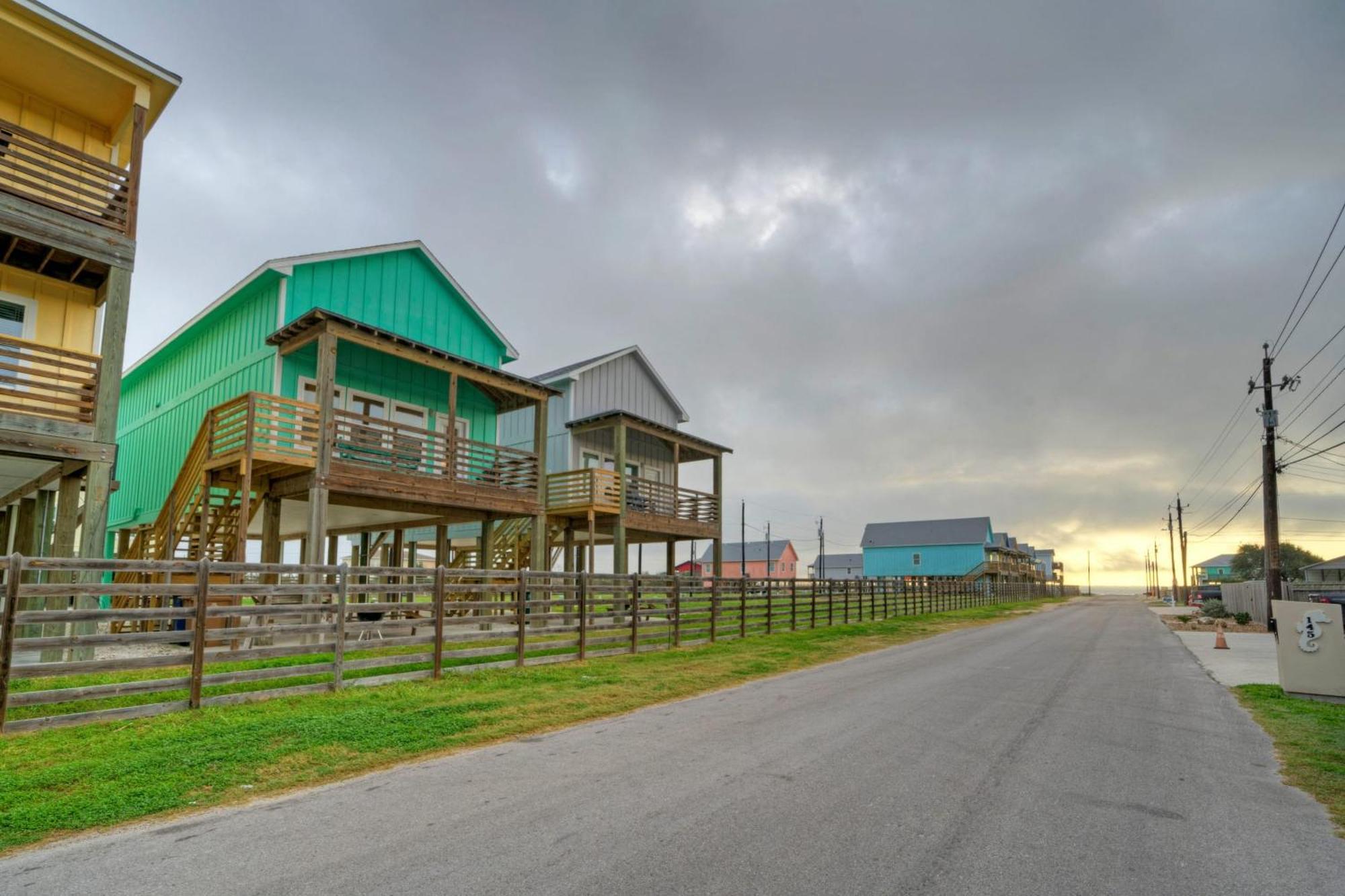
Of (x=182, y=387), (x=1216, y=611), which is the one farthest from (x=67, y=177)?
(x=1216, y=611)

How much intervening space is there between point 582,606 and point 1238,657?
591 inches

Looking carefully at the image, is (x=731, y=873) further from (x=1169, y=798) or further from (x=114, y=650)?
(x=114, y=650)

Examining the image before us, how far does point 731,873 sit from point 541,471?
15.9 metres

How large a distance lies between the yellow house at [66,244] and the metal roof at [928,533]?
7375 cm

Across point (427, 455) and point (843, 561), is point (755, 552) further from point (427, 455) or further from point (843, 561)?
point (427, 455)

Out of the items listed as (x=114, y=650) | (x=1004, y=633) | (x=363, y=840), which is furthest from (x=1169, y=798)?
(x=1004, y=633)

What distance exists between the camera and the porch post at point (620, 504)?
75.7ft

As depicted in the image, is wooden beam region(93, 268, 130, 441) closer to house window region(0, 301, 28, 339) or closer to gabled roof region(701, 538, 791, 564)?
house window region(0, 301, 28, 339)

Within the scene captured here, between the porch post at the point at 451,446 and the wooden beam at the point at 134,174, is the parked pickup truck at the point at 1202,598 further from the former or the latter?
the wooden beam at the point at 134,174

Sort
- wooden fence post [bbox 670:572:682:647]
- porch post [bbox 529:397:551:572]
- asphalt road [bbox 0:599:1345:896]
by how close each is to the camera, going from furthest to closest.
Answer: porch post [bbox 529:397:551:572] < wooden fence post [bbox 670:572:682:647] < asphalt road [bbox 0:599:1345:896]

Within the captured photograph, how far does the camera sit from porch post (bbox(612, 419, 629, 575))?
75.7 feet

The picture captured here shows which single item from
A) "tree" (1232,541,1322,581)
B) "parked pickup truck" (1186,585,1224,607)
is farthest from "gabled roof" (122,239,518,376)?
"tree" (1232,541,1322,581)

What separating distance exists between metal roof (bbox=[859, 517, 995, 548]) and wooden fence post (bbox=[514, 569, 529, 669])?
6934 cm

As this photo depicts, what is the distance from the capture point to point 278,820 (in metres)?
5.25
